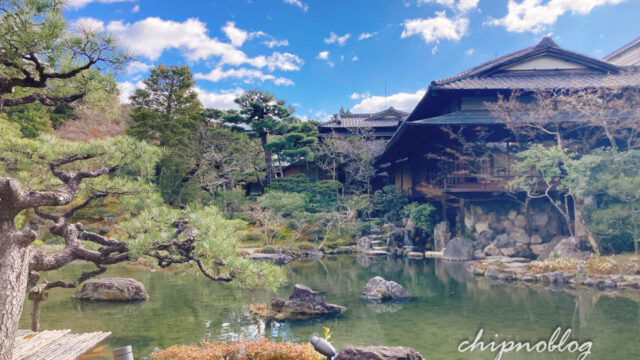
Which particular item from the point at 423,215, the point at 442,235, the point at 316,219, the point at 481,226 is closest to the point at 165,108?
the point at 316,219

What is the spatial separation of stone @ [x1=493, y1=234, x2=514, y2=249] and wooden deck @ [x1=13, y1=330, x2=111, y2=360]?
43.2 ft

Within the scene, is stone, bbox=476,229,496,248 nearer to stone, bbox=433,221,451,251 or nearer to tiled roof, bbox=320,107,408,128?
stone, bbox=433,221,451,251

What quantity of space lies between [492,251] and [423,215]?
351 cm

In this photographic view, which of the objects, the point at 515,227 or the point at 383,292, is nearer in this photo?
the point at 383,292

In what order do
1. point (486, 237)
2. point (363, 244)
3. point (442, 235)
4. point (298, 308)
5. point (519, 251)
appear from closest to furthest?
point (298, 308) < point (519, 251) < point (486, 237) < point (442, 235) < point (363, 244)

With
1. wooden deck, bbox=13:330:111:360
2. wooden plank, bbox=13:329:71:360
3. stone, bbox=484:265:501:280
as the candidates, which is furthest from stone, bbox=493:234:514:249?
wooden plank, bbox=13:329:71:360

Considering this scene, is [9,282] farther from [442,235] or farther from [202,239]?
[442,235]

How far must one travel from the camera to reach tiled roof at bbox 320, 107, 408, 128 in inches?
1203

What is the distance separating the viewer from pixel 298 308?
25.7 feet

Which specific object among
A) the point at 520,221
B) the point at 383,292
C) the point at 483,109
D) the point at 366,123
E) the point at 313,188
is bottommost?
the point at 383,292

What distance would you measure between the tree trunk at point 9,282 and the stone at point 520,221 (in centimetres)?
1518

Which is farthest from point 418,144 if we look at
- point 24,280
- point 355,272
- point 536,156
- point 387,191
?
point 24,280

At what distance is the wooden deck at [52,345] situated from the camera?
4.69 metres

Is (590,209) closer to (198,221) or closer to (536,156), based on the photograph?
(536,156)
